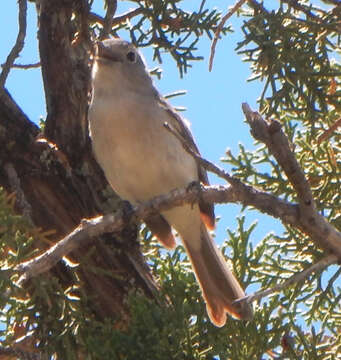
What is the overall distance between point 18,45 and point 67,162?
0.64 metres

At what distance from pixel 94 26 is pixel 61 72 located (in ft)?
1.57

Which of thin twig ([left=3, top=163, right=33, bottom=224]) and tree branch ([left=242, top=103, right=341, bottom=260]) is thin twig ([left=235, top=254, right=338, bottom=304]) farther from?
thin twig ([left=3, top=163, right=33, bottom=224])

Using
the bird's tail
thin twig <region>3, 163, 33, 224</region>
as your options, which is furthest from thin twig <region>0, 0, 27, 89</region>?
the bird's tail

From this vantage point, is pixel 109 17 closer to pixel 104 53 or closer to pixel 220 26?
pixel 220 26

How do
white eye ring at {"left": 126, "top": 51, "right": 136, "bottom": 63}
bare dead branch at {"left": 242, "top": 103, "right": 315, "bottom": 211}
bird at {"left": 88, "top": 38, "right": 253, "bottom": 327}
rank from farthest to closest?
white eye ring at {"left": 126, "top": 51, "right": 136, "bottom": 63} → bird at {"left": 88, "top": 38, "right": 253, "bottom": 327} → bare dead branch at {"left": 242, "top": 103, "right": 315, "bottom": 211}

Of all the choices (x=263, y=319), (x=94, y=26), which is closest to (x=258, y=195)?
(x=263, y=319)

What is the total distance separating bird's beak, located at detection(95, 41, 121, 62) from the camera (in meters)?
4.63

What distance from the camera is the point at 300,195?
112 inches

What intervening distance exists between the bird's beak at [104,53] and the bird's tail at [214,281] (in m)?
1.10

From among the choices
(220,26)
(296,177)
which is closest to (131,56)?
(220,26)

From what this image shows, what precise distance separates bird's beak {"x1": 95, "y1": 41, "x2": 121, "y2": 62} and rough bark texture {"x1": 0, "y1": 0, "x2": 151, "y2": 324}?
381 mm

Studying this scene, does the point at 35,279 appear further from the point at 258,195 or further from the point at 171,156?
the point at 171,156

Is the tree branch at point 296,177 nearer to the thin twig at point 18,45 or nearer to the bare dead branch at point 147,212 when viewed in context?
the bare dead branch at point 147,212

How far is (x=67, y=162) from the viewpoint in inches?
154
